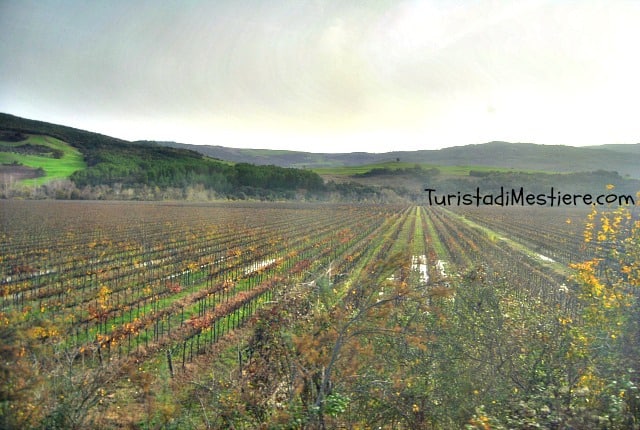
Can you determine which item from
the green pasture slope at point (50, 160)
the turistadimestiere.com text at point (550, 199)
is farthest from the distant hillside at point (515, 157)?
the green pasture slope at point (50, 160)

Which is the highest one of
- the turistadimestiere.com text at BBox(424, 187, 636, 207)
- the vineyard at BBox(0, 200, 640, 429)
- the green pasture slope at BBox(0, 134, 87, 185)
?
the green pasture slope at BBox(0, 134, 87, 185)

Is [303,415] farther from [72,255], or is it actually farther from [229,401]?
[72,255]

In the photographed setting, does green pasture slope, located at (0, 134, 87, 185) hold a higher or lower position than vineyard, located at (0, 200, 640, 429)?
higher

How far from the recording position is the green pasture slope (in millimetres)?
56281

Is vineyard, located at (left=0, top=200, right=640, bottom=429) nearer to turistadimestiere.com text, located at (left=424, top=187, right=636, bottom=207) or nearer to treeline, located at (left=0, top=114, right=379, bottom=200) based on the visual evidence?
turistadimestiere.com text, located at (left=424, top=187, right=636, bottom=207)

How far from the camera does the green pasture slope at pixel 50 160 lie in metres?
56.3

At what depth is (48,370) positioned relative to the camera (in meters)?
4.04

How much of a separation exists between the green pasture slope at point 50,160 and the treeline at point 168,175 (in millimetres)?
1586

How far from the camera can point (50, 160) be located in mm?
69875

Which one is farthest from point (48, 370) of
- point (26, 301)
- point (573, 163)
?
point (573, 163)

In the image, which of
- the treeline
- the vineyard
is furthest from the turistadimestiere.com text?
the treeline

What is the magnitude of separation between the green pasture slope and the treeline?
5.20 ft

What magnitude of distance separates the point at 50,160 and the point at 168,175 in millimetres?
25930

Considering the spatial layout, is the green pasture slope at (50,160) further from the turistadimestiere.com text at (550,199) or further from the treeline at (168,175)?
the turistadimestiere.com text at (550,199)
